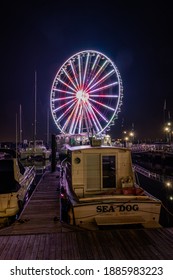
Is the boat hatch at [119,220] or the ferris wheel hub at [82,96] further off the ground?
the ferris wheel hub at [82,96]

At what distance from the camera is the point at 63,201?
986 cm

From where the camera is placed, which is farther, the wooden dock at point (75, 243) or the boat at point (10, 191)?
the boat at point (10, 191)

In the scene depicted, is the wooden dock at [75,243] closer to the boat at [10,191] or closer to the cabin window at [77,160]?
the boat at [10,191]

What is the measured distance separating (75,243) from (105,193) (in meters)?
2.96

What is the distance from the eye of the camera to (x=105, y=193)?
8562 mm

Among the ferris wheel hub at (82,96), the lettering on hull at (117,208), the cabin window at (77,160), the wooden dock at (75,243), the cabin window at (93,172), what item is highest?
the ferris wheel hub at (82,96)

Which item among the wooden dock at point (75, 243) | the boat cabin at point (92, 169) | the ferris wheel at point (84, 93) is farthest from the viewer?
the ferris wheel at point (84, 93)

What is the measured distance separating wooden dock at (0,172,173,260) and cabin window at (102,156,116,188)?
2066 mm

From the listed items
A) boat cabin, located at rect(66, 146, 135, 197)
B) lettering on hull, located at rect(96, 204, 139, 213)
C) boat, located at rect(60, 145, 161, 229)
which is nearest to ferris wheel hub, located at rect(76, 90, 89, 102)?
boat, located at rect(60, 145, 161, 229)

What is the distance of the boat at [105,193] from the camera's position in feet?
24.9

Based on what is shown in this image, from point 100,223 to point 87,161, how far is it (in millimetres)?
2011

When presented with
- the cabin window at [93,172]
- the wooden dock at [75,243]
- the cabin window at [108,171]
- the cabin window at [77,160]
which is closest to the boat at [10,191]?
the wooden dock at [75,243]

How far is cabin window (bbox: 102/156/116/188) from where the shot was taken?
8.77 m
